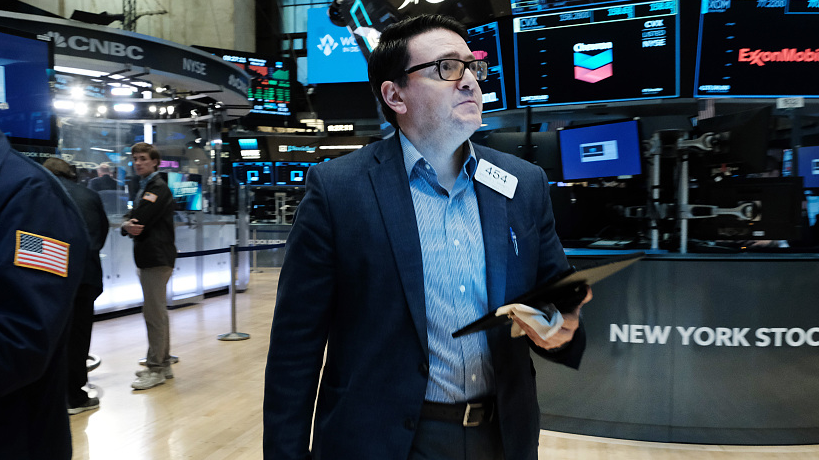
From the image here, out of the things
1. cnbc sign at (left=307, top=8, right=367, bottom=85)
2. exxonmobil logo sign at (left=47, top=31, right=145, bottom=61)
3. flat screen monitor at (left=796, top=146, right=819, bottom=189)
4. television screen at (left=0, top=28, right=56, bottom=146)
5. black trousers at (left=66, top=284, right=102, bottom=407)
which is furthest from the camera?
cnbc sign at (left=307, top=8, right=367, bottom=85)

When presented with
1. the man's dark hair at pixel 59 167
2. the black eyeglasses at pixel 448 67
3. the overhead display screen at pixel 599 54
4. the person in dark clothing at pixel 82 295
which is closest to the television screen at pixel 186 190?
the person in dark clothing at pixel 82 295

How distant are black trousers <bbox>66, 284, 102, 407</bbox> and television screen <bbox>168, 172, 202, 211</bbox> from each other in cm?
540

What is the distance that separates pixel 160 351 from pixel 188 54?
4559mm

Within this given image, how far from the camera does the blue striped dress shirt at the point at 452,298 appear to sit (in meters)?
1.19

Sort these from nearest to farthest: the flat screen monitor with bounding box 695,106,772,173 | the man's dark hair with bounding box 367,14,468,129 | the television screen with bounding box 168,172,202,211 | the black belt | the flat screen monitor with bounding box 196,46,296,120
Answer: the black belt, the man's dark hair with bounding box 367,14,468,129, the flat screen monitor with bounding box 695,106,772,173, the television screen with bounding box 168,172,202,211, the flat screen monitor with bounding box 196,46,296,120

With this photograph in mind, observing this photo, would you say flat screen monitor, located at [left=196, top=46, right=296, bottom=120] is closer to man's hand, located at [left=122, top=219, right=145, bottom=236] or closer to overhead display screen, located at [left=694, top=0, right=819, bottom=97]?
man's hand, located at [left=122, top=219, right=145, bottom=236]

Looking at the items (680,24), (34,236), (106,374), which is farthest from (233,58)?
(34,236)

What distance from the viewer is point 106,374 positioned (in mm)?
5012

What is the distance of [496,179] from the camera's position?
4.21ft

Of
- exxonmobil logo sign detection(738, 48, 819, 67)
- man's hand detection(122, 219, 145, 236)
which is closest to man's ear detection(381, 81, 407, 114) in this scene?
man's hand detection(122, 219, 145, 236)

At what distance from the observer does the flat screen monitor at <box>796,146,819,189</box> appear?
17.0ft

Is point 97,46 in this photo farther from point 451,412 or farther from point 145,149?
point 451,412

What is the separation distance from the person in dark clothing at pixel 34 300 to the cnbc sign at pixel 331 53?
1479 cm

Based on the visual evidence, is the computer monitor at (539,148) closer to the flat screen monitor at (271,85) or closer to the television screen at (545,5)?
the television screen at (545,5)
